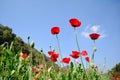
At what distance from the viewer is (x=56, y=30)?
4.22 meters

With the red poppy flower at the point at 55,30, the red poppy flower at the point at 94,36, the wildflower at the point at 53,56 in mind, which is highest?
the red poppy flower at the point at 55,30

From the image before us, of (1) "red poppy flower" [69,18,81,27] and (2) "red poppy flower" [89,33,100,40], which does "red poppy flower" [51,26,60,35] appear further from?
(2) "red poppy flower" [89,33,100,40]

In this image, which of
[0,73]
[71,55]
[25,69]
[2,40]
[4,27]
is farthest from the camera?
[4,27]

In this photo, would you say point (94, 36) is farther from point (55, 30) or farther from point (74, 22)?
point (55, 30)

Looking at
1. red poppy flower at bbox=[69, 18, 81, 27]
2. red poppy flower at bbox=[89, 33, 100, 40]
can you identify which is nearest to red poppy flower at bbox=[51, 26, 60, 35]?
red poppy flower at bbox=[69, 18, 81, 27]

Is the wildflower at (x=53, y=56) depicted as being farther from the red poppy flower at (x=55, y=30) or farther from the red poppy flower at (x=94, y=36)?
the red poppy flower at (x=94, y=36)

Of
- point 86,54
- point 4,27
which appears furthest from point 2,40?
point 86,54

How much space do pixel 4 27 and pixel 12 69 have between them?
77.2 ft

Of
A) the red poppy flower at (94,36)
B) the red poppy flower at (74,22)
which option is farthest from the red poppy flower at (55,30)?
the red poppy flower at (94,36)

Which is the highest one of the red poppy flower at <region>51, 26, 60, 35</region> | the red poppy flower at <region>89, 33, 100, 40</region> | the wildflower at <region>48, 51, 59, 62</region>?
the red poppy flower at <region>51, 26, 60, 35</region>

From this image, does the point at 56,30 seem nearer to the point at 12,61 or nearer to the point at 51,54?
the point at 51,54

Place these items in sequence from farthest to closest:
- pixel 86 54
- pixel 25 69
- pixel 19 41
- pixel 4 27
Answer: pixel 4 27, pixel 19 41, pixel 86 54, pixel 25 69

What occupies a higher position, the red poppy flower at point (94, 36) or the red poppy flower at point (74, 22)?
the red poppy flower at point (74, 22)

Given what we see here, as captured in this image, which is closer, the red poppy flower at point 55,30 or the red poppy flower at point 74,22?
the red poppy flower at point 74,22
